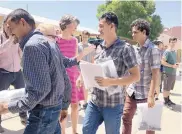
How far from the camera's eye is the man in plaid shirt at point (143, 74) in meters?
3.35

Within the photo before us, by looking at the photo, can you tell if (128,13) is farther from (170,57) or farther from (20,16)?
(20,16)

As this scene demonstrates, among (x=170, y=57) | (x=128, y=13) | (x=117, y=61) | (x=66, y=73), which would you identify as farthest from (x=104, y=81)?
(x=128, y=13)

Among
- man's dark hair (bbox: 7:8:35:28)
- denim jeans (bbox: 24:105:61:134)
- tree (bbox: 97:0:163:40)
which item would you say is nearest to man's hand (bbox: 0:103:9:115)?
denim jeans (bbox: 24:105:61:134)

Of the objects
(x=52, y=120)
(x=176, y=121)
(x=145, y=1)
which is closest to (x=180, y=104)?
(x=176, y=121)

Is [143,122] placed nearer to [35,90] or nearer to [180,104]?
[35,90]

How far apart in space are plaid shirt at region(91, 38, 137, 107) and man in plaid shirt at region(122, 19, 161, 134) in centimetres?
75

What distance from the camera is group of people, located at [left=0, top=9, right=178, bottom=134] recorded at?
179 centimetres

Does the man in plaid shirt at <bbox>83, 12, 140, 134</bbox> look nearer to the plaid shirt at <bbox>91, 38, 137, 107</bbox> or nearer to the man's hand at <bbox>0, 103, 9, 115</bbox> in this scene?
the plaid shirt at <bbox>91, 38, 137, 107</bbox>

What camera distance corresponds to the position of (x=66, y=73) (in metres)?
2.31

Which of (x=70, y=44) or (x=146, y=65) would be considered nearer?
(x=146, y=65)

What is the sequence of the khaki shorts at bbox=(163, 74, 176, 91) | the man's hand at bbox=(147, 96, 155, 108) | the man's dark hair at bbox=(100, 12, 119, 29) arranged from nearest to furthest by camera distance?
the man's dark hair at bbox=(100, 12, 119, 29) → the man's hand at bbox=(147, 96, 155, 108) → the khaki shorts at bbox=(163, 74, 176, 91)

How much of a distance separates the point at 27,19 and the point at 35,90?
1.72 feet

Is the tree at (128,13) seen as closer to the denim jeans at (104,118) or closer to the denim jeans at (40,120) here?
the denim jeans at (104,118)

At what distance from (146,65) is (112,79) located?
39.7 inches
